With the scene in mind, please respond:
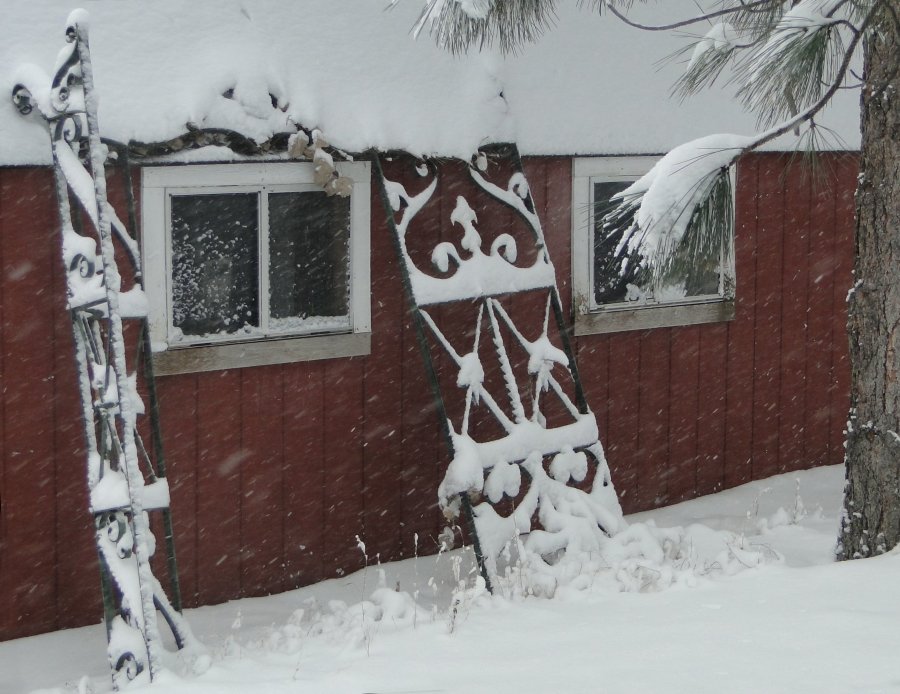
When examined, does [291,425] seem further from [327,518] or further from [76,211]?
[76,211]

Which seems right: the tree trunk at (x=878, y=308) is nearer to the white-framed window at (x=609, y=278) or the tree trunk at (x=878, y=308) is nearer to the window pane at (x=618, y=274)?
the window pane at (x=618, y=274)

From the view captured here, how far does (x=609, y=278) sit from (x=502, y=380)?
1.21m

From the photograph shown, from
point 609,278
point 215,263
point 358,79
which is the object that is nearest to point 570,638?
point 215,263

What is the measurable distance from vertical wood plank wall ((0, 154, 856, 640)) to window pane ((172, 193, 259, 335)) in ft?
1.06

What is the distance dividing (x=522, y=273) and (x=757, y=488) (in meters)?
2.96

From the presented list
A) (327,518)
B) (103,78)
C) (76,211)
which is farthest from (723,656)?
(103,78)

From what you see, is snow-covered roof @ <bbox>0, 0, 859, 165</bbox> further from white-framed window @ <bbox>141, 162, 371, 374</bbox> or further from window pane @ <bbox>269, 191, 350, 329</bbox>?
window pane @ <bbox>269, 191, 350, 329</bbox>

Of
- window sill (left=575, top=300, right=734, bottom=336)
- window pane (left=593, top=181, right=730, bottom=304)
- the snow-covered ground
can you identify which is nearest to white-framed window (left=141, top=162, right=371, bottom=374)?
the snow-covered ground

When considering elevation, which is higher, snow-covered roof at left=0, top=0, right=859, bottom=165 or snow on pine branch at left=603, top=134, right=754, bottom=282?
snow-covered roof at left=0, top=0, right=859, bottom=165

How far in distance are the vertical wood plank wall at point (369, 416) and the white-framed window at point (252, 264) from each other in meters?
0.15

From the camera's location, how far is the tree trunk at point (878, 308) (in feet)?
19.2

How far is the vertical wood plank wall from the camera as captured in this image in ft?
19.1

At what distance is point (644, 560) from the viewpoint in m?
6.22

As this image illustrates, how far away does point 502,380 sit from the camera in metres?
7.46
